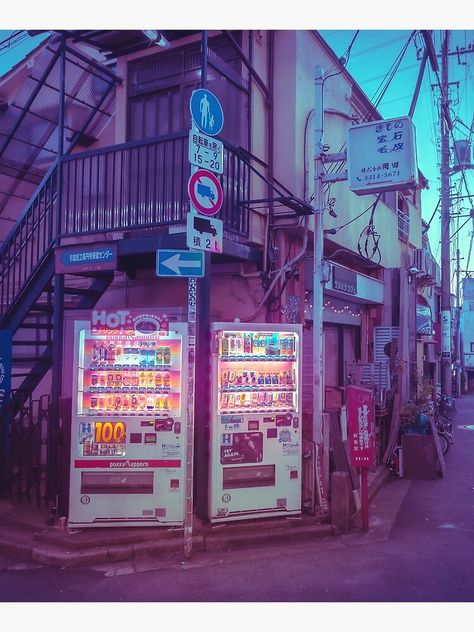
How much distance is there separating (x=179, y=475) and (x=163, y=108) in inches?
260

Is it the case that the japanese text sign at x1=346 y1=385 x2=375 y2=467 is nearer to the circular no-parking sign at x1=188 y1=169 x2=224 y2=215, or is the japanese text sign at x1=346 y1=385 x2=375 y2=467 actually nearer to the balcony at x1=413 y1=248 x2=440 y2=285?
the circular no-parking sign at x1=188 y1=169 x2=224 y2=215

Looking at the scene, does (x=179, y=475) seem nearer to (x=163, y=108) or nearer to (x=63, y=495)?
(x=63, y=495)

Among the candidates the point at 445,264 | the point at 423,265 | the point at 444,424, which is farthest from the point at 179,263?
the point at 445,264

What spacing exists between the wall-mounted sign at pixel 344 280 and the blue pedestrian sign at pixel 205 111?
4.82 meters

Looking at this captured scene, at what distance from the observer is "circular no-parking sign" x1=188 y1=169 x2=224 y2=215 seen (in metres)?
5.75

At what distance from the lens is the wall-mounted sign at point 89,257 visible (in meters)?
7.64

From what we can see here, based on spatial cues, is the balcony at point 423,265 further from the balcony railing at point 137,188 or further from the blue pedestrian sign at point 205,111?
the blue pedestrian sign at point 205,111

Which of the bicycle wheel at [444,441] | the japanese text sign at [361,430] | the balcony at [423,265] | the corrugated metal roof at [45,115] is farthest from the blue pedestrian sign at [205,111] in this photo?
the balcony at [423,265]

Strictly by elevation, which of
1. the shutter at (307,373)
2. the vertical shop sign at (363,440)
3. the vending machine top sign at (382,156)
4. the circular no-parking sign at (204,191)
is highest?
the vending machine top sign at (382,156)

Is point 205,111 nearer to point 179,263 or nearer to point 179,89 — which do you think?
point 179,263

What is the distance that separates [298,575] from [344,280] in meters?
6.86

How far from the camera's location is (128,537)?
19.2 feet

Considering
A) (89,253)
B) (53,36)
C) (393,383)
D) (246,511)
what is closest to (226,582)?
(246,511)

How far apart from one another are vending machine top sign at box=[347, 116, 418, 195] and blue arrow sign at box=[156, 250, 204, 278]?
2603 mm
